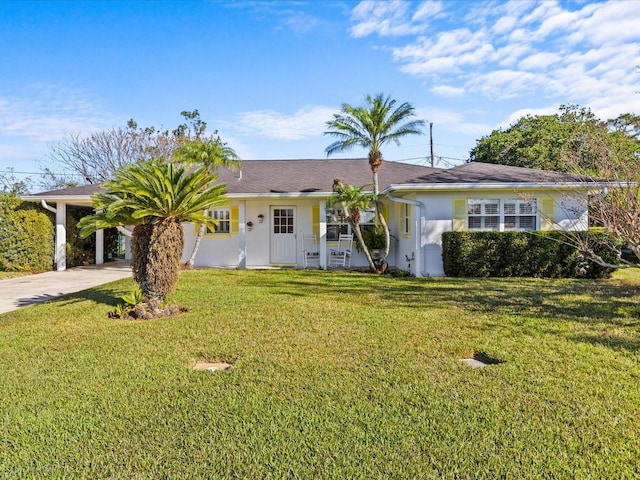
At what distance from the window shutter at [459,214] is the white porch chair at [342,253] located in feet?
12.7

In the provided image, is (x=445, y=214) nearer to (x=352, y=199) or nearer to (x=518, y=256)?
(x=518, y=256)

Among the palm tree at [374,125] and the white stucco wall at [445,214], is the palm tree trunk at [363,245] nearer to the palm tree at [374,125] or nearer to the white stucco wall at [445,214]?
the palm tree at [374,125]

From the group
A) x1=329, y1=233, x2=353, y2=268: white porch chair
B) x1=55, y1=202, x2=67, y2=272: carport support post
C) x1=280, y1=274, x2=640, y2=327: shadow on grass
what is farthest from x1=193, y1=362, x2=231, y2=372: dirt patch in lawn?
x1=55, y1=202, x2=67, y2=272: carport support post

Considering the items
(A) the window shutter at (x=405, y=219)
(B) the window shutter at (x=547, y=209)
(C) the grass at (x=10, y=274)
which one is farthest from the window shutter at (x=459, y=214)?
(C) the grass at (x=10, y=274)

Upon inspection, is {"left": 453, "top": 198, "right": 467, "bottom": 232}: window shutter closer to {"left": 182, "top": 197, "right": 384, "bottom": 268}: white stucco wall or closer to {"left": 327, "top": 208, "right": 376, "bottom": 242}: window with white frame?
{"left": 327, "top": 208, "right": 376, "bottom": 242}: window with white frame

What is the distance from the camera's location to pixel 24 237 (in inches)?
541

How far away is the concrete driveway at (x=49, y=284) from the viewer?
8.75m

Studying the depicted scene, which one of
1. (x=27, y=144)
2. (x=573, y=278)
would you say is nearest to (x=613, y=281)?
(x=573, y=278)

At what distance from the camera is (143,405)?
3424mm

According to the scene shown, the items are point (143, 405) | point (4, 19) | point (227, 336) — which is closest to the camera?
point (143, 405)

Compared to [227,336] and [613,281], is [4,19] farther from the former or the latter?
[613,281]

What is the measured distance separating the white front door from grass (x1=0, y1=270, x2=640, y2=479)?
26.3ft

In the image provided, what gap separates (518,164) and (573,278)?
17068 mm

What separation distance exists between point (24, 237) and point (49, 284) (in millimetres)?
4047
